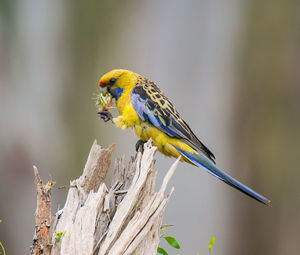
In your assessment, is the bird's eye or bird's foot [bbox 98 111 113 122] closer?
bird's foot [bbox 98 111 113 122]

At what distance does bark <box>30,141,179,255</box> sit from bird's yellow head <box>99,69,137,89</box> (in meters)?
1.17

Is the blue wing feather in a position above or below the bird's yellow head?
below

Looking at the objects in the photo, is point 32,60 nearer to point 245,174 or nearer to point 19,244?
point 19,244

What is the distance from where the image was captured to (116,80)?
3506 mm

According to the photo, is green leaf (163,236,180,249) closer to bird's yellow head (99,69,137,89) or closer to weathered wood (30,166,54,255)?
weathered wood (30,166,54,255)

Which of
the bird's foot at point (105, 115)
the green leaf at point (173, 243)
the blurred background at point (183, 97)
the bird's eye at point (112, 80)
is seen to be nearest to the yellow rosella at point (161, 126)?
the bird's foot at point (105, 115)

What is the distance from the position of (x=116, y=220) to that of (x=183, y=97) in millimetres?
3273

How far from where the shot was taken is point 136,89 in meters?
3.49

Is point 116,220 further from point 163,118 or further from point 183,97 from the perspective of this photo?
point 183,97

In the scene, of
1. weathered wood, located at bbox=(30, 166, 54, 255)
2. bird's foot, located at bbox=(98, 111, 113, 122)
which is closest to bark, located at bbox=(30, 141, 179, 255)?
weathered wood, located at bbox=(30, 166, 54, 255)

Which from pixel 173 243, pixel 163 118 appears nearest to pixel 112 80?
pixel 163 118

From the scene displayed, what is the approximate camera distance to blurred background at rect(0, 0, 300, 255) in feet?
17.3

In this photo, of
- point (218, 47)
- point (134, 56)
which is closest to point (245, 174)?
point (218, 47)

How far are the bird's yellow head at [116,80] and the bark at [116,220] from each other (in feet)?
3.84
